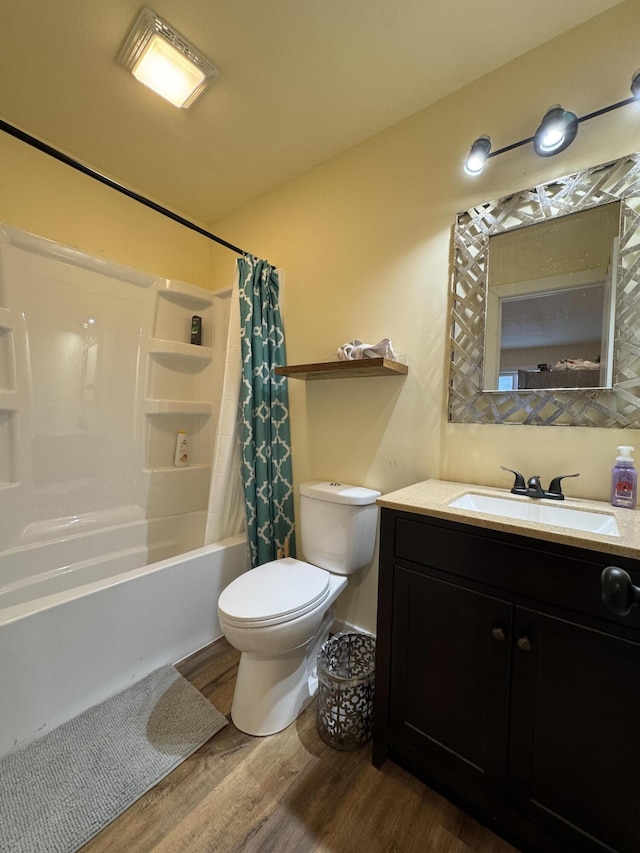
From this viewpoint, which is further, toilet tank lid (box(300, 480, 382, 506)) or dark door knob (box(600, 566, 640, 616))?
toilet tank lid (box(300, 480, 382, 506))

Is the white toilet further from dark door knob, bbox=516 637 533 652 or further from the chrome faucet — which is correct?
dark door knob, bbox=516 637 533 652

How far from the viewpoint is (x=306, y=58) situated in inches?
52.6

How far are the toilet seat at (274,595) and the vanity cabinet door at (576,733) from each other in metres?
0.66

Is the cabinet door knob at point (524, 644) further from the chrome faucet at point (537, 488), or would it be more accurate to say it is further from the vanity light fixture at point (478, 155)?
the vanity light fixture at point (478, 155)

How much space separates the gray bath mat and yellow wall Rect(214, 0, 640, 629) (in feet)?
2.61

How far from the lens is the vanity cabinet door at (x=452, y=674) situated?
89 centimetres

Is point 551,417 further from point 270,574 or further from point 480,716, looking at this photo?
point 270,574

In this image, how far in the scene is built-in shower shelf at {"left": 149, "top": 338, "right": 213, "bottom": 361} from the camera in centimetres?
211

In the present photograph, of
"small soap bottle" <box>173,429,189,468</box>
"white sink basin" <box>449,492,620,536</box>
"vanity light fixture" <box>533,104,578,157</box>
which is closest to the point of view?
"white sink basin" <box>449,492,620,536</box>

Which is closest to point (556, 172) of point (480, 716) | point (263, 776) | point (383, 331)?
point (383, 331)

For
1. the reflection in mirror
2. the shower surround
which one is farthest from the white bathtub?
the reflection in mirror

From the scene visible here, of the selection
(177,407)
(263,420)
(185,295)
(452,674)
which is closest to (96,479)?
(177,407)

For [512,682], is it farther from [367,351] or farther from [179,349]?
[179,349]

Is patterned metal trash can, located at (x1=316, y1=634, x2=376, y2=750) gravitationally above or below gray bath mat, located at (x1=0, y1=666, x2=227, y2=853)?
above
